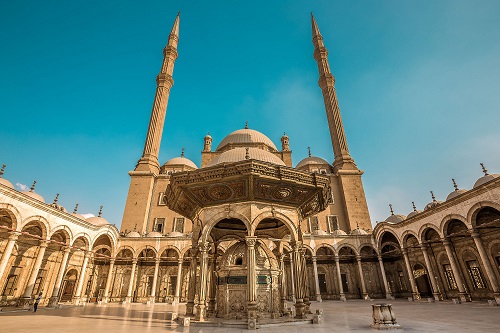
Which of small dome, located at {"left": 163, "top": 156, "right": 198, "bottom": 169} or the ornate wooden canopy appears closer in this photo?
the ornate wooden canopy

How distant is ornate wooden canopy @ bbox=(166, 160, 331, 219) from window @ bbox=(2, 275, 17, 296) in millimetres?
15364

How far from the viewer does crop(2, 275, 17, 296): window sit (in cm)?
1636

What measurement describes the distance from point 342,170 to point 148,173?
69.4 feet

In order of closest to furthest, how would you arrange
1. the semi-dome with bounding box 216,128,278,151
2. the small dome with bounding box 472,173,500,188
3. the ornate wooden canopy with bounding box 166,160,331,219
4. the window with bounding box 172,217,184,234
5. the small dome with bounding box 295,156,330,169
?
the ornate wooden canopy with bounding box 166,160,331,219 < the small dome with bounding box 472,173,500,188 < the window with bounding box 172,217,184,234 < the semi-dome with bounding box 216,128,278,151 < the small dome with bounding box 295,156,330,169

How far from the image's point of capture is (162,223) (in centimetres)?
2688

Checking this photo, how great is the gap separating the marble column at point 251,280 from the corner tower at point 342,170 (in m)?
20.0

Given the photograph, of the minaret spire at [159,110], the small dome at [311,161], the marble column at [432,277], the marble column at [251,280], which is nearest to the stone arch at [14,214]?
the marble column at [251,280]

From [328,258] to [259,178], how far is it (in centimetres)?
1793

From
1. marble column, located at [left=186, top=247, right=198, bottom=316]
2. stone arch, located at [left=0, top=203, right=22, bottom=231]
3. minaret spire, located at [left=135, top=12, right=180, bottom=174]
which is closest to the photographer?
marble column, located at [left=186, top=247, right=198, bottom=316]

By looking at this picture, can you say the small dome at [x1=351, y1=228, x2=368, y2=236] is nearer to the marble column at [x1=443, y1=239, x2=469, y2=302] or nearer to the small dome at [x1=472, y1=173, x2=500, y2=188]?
the marble column at [x1=443, y1=239, x2=469, y2=302]

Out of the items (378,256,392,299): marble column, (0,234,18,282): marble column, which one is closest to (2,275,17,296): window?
(0,234,18,282): marble column

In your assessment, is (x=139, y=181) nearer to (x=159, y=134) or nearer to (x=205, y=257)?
(x=159, y=134)

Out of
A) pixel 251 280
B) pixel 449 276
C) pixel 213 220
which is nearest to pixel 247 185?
pixel 213 220

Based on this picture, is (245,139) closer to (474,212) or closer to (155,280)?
(155,280)
